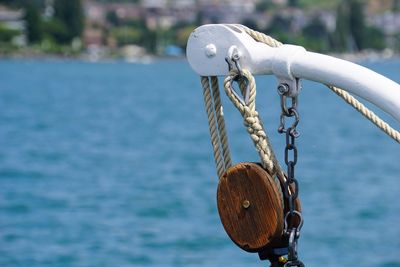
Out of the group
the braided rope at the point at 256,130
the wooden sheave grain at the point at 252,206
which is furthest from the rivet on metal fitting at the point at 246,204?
the braided rope at the point at 256,130

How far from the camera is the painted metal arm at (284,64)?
3.35 m

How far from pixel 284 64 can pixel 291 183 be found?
0.36 m

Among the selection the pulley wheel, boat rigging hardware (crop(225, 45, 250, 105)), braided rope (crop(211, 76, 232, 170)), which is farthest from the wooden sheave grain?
boat rigging hardware (crop(225, 45, 250, 105))

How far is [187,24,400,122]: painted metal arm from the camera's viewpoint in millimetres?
3348

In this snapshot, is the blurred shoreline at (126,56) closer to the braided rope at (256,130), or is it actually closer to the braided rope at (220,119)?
the braided rope at (220,119)

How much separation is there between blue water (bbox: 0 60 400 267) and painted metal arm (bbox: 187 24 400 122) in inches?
451

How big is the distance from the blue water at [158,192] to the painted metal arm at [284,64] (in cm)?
1145

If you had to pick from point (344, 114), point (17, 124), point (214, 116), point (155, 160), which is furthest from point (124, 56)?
point (214, 116)

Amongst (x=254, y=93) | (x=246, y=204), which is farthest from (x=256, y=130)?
(x=246, y=204)

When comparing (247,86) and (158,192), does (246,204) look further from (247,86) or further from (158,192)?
(158,192)

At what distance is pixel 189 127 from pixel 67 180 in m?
20.2

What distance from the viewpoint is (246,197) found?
3662 mm

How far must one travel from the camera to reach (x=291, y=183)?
11.9 feet

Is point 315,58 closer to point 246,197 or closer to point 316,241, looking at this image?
point 246,197
